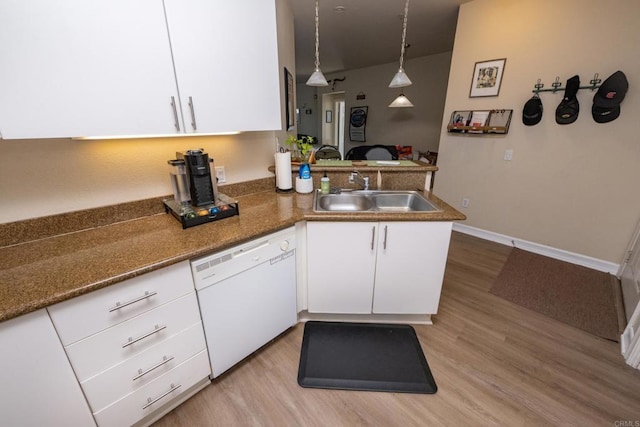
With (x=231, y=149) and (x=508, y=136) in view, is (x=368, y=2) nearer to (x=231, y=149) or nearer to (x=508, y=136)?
(x=508, y=136)

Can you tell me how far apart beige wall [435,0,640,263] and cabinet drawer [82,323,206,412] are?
10.7ft

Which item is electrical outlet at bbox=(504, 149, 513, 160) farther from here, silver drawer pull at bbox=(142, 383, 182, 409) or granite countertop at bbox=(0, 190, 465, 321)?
silver drawer pull at bbox=(142, 383, 182, 409)

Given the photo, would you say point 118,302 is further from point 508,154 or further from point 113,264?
point 508,154

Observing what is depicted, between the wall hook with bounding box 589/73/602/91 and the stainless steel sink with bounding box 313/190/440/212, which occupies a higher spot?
the wall hook with bounding box 589/73/602/91

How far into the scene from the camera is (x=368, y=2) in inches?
102

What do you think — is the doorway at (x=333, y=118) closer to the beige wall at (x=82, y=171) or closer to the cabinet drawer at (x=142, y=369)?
the beige wall at (x=82, y=171)

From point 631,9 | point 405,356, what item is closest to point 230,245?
point 405,356

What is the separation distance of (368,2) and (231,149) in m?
2.26

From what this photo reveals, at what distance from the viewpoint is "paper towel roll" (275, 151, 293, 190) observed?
1.75 m

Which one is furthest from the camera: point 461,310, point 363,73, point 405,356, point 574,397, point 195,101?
point 363,73

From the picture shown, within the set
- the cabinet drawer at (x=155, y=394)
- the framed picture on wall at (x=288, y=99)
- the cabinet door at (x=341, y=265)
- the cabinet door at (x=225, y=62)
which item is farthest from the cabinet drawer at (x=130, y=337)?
the framed picture on wall at (x=288, y=99)

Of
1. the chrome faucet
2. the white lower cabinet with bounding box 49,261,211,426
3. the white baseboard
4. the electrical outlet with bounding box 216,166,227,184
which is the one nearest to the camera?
the white lower cabinet with bounding box 49,261,211,426

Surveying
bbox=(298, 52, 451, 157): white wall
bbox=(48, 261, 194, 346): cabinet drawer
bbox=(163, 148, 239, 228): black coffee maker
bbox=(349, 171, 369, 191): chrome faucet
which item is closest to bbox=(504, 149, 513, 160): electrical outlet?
bbox=(349, 171, 369, 191): chrome faucet

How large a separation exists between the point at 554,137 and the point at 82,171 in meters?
3.71
